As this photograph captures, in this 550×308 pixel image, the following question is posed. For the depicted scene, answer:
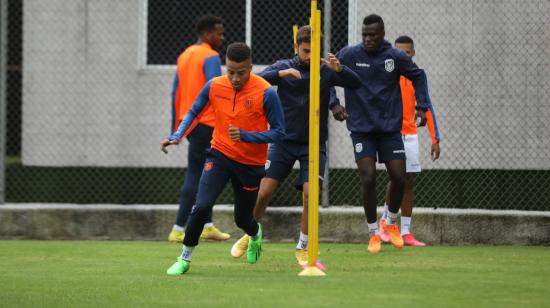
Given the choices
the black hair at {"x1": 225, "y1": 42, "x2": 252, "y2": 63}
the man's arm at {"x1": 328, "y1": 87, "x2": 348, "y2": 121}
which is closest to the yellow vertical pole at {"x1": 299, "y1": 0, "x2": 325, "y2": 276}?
the black hair at {"x1": 225, "y1": 42, "x2": 252, "y2": 63}

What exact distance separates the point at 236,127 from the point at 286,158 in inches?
56.2

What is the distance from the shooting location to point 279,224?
1203 cm

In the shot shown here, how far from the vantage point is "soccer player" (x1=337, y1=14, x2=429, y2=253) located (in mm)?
10727

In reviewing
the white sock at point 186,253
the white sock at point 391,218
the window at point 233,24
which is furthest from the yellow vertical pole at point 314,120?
the window at point 233,24

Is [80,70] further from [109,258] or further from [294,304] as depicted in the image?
[294,304]

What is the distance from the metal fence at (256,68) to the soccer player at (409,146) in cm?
132

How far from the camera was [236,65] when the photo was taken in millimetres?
8805

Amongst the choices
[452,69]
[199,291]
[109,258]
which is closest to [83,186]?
[452,69]

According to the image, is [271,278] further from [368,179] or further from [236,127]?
[368,179]

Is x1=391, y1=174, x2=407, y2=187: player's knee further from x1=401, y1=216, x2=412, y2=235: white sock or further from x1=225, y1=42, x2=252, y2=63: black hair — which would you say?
x1=225, y1=42, x2=252, y2=63: black hair

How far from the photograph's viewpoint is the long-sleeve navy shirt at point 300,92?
32.5 feet

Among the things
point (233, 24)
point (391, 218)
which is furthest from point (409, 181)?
point (233, 24)

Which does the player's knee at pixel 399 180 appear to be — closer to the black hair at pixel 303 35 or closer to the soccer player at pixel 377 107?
the soccer player at pixel 377 107

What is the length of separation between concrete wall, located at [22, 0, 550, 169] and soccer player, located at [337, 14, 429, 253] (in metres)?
2.13
